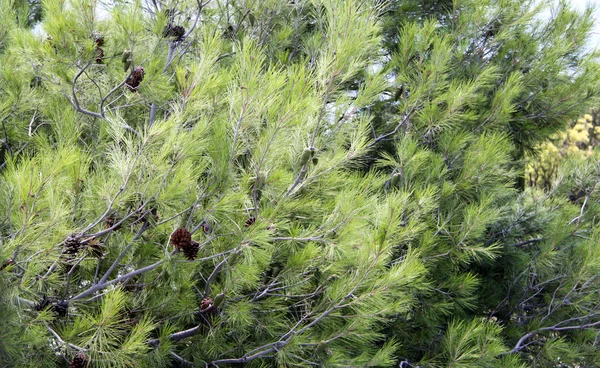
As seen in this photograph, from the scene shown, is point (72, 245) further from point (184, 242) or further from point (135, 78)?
point (135, 78)

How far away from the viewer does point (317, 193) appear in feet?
9.51

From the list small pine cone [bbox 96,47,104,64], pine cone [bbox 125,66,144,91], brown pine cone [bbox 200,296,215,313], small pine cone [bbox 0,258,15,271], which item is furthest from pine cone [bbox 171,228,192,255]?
small pine cone [bbox 96,47,104,64]

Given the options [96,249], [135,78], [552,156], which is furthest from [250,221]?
[552,156]

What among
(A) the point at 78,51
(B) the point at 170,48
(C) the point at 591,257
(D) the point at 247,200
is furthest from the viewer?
(C) the point at 591,257

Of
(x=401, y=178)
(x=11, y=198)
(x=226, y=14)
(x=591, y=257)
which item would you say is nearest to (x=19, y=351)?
(x=11, y=198)

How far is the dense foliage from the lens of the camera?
234 centimetres

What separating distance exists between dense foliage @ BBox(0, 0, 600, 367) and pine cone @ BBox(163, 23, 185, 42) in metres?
0.01

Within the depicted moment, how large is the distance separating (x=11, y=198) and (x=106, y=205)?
393 millimetres

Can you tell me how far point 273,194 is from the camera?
2.58m

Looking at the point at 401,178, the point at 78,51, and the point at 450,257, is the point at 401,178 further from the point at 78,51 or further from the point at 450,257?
the point at 78,51

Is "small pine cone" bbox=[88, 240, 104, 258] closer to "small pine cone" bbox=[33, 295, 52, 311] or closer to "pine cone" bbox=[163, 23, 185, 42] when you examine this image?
"small pine cone" bbox=[33, 295, 52, 311]

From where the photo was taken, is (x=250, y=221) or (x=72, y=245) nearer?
(x=72, y=245)

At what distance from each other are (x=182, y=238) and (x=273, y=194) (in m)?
0.41

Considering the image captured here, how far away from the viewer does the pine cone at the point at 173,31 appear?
3291 mm
